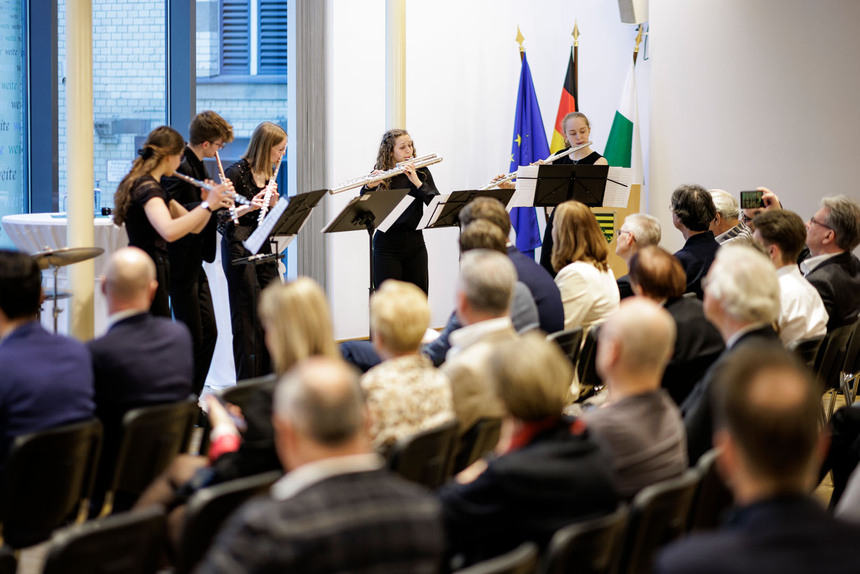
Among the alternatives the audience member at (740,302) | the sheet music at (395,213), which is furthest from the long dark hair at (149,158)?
the audience member at (740,302)

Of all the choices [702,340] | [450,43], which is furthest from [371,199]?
[450,43]

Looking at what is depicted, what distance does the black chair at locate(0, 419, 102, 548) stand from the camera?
2445 mm

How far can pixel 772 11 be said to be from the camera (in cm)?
746

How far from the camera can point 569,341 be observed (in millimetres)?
3754

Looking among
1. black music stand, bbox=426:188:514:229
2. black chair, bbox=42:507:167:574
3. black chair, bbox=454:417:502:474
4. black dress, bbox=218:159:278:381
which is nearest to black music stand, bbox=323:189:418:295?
black music stand, bbox=426:188:514:229

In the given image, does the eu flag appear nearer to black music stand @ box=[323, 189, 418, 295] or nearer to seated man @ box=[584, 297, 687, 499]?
black music stand @ box=[323, 189, 418, 295]

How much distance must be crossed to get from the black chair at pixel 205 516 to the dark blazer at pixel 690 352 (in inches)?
74.0

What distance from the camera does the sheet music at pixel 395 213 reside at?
5.78 meters

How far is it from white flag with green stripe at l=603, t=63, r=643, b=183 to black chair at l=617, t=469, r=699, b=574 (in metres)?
5.93

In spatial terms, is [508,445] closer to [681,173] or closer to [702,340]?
[702,340]

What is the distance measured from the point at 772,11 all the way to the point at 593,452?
641cm

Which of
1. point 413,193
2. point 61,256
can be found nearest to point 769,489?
point 61,256

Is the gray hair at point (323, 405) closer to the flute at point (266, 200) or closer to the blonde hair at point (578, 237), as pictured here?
the blonde hair at point (578, 237)

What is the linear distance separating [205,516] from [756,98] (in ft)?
21.8
